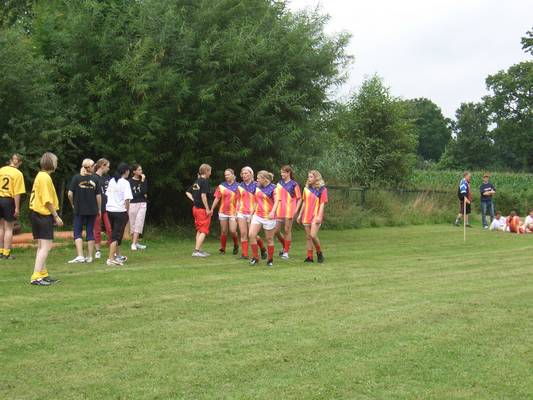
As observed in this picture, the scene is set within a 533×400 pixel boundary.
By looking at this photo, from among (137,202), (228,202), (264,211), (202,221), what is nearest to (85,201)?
(137,202)

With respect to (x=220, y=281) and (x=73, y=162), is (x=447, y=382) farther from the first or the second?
(x=73, y=162)

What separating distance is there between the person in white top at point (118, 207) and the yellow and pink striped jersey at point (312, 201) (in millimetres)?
3429

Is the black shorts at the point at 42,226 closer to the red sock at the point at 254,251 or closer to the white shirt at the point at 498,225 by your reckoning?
the red sock at the point at 254,251

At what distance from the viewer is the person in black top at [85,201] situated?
12758 mm

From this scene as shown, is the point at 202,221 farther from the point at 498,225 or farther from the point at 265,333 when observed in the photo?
the point at 498,225

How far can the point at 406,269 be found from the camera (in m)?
12.8

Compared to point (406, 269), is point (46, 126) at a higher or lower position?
higher

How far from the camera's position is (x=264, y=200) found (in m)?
13.7

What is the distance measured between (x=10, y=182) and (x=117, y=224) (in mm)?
2375

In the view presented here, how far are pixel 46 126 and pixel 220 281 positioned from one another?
8.05m

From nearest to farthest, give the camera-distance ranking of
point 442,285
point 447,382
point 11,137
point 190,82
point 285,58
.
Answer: point 447,382
point 442,285
point 11,137
point 190,82
point 285,58

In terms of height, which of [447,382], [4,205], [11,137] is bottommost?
[447,382]

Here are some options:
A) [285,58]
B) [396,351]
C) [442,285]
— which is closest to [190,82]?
[285,58]

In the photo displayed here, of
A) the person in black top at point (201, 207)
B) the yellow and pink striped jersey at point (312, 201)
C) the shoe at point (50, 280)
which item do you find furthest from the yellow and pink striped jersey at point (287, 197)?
the shoe at point (50, 280)
